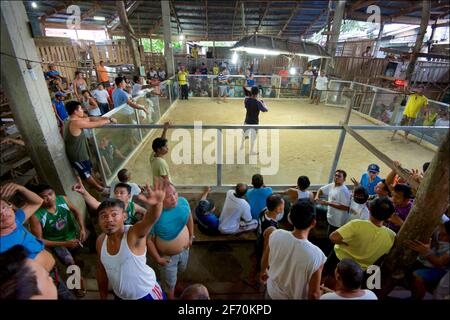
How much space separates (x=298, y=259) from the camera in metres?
1.50

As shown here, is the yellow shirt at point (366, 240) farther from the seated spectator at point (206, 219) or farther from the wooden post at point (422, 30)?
the wooden post at point (422, 30)

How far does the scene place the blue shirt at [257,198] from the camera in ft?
9.34

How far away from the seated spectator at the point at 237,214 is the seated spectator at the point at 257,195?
0.34ft

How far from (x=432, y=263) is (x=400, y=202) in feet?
2.34

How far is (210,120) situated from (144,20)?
11369 mm

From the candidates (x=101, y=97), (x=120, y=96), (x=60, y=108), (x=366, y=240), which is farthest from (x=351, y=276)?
(x=101, y=97)

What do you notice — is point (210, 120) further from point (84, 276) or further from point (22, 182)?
point (84, 276)

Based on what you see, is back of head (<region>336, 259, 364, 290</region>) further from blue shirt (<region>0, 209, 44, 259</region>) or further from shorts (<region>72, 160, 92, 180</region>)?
shorts (<region>72, 160, 92, 180</region>)

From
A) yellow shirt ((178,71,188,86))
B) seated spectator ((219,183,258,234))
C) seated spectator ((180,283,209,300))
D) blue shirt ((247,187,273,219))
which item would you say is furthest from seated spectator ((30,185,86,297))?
yellow shirt ((178,71,188,86))

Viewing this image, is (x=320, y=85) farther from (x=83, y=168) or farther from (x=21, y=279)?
(x=21, y=279)

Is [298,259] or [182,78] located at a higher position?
[182,78]

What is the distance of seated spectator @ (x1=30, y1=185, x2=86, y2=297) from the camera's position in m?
2.10

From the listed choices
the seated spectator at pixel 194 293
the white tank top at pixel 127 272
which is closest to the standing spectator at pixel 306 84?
the white tank top at pixel 127 272
